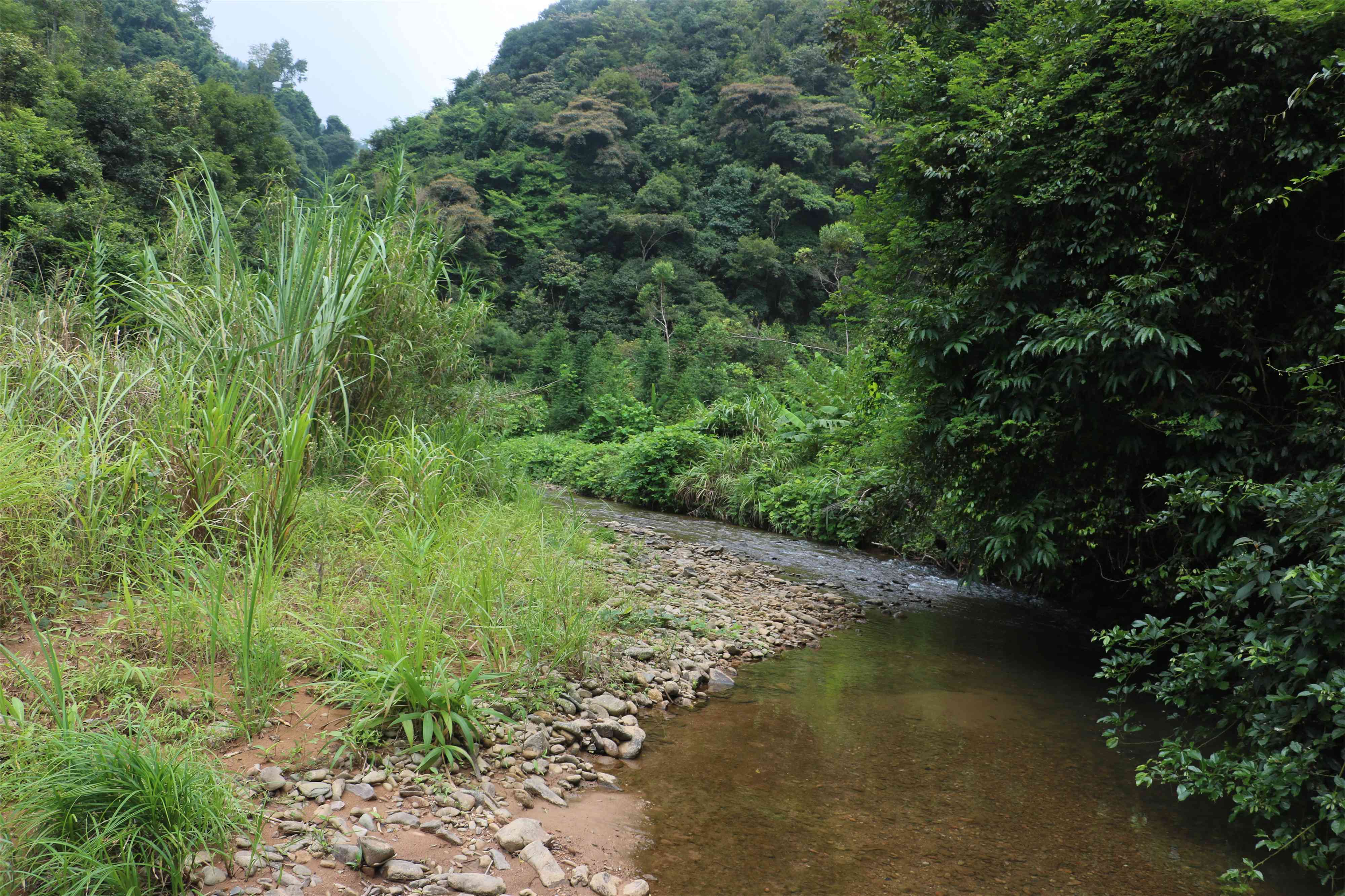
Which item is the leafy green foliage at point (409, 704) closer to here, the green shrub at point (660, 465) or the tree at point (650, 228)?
the green shrub at point (660, 465)

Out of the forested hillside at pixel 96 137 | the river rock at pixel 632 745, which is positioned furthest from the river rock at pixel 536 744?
the forested hillside at pixel 96 137

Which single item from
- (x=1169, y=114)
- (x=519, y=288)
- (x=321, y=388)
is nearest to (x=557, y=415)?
(x=519, y=288)

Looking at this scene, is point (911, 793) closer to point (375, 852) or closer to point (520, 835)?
point (520, 835)

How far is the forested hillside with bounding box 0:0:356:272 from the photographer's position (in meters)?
14.5

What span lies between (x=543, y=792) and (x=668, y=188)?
27843mm

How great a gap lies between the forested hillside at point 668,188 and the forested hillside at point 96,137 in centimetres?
488

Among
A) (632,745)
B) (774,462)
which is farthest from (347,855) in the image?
(774,462)

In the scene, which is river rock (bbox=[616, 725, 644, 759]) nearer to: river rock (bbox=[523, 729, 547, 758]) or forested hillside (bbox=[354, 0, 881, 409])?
river rock (bbox=[523, 729, 547, 758])

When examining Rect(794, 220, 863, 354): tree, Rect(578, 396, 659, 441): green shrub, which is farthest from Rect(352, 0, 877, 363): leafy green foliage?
Rect(578, 396, 659, 441): green shrub

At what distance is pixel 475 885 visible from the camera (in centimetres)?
211

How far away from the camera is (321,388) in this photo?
15.0 ft

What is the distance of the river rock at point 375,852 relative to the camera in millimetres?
2102

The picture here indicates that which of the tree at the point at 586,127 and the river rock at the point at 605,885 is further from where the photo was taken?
the tree at the point at 586,127

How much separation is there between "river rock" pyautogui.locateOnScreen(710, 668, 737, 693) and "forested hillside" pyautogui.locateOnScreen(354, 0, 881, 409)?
18.2 metres
